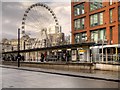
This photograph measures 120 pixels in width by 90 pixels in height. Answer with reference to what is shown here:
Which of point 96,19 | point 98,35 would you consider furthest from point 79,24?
point 98,35

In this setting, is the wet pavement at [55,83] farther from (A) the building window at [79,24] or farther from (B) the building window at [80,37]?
(A) the building window at [79,24]

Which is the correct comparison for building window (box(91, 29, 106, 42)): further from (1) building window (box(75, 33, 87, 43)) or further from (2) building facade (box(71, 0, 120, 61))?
(1) building window (box(75, 33, 87, 43))

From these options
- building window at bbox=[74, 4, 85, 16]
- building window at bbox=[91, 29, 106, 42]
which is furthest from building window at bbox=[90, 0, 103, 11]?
building window at bbox=[91, 29, 106, 42]

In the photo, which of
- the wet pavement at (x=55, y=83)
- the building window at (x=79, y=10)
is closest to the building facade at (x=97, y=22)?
the building window at (x=79, y=10)

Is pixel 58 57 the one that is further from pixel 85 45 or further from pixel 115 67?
pixel 115 67

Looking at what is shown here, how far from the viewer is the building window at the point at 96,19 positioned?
2090 inches

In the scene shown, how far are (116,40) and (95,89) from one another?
3522cm

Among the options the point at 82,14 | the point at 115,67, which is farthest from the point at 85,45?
the point at 82,14

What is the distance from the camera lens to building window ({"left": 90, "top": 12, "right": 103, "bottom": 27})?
53094 mm

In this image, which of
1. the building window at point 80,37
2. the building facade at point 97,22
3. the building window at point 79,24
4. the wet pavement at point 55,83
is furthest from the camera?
the building window at point 79,24

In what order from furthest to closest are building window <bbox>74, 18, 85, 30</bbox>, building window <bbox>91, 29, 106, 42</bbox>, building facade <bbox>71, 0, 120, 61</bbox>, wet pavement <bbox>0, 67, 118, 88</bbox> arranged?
building window <bbox>74, 18, 85, 30</bbox> → building window <bbox>91, 29, 106, 42</bbox> → building facade <bbox>71, 0, 120, 61</bbox> → wet pavement <bbox>0, 67, 118, 88</bbox>

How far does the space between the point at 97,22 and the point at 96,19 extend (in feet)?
2.22

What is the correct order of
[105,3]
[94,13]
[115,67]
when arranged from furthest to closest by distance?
[94,13] < [105,3] < [115,67]

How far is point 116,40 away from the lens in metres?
48.1
